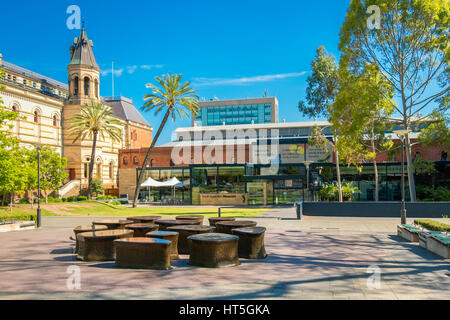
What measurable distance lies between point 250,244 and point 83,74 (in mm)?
48196

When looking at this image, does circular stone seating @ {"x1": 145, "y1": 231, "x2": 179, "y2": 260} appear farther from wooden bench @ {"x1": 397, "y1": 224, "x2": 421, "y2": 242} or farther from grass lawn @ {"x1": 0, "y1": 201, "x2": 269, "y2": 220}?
grass lawn @ {"x1": 0, "y1": 201, "x2": 269, "y2": 220}

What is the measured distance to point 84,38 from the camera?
180ft

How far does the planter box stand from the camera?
12023mm

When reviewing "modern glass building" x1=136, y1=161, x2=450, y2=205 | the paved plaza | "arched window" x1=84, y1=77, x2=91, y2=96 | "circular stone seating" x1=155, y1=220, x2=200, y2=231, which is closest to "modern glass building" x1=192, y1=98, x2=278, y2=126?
"arched window" x1=84, y1=77, x2=91, y2=96

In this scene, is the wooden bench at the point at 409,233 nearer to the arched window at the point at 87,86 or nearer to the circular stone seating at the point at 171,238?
the circular stone seating at the point at 171,238

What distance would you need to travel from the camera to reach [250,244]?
39.3ft

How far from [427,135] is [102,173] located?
146 feet

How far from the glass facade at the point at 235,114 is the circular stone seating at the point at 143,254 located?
123773 millimetres

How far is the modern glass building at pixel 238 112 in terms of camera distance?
435ft

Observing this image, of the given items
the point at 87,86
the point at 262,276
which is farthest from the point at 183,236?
the point at 87,86

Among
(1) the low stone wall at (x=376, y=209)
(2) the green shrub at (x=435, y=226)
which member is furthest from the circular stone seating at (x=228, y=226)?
(1) the low stone wall at (x=376, y=209)
